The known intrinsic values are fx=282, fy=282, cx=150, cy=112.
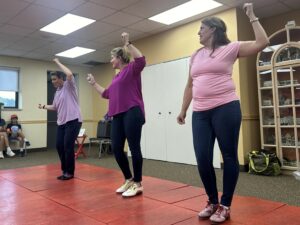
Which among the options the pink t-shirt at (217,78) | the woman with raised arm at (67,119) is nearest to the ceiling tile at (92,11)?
the woman with raised arm at (67,119)

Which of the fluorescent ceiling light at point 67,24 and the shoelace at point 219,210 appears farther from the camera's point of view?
the fluorescent ceiling light at point 67,24

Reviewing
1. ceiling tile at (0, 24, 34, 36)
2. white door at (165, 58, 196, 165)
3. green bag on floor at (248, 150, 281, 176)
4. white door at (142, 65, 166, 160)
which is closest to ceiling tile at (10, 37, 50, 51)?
ceiling tile at (0, 24, 34, 36)

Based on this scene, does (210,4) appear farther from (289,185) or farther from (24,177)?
(24,177)

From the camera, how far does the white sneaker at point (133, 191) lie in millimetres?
2242

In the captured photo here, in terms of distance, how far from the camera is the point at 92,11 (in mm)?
4121

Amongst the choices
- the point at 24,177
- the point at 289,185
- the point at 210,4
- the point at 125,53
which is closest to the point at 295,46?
the point at 210,4

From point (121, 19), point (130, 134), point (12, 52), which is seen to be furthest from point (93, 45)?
point (130, 134)

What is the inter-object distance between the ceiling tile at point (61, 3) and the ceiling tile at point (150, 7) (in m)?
0.71

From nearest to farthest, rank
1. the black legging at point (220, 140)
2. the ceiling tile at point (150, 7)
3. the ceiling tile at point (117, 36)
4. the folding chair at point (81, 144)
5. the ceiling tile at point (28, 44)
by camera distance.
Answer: the black legging at point (220, 140)
the ceiling tile at point (150, 7)
the ceiling tile at point (117, 36)
the ceiling tile at point (28, 44)
the folding chair at point (81, 144)

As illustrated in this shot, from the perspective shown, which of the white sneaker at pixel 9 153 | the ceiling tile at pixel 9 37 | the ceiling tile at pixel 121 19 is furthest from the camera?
the white sneaker at pixel 9 153

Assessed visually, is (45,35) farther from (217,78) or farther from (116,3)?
(217,78)

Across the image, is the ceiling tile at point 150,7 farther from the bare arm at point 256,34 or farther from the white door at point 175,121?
the bare arm at point 256,34

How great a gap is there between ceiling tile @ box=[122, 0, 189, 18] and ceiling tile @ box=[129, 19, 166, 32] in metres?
0.31

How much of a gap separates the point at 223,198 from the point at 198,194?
67cm
